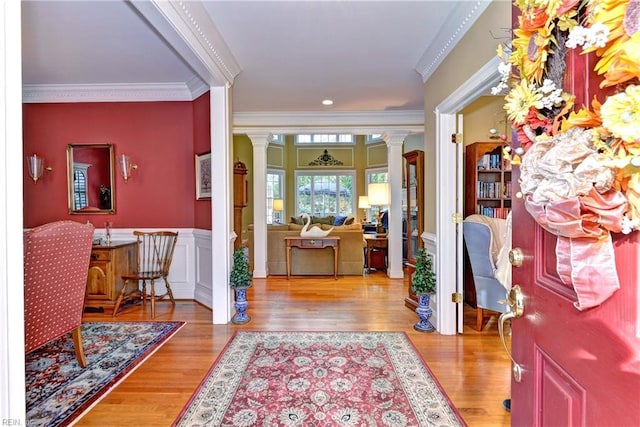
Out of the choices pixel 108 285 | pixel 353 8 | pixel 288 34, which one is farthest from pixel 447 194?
pixel 108 285

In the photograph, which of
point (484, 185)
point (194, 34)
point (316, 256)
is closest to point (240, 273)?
point (194, 34)

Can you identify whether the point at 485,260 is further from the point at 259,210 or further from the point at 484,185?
the point at 259,210

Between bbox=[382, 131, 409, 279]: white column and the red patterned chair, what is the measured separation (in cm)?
418

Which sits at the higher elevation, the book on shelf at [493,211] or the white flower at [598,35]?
the white flower at [598,35]

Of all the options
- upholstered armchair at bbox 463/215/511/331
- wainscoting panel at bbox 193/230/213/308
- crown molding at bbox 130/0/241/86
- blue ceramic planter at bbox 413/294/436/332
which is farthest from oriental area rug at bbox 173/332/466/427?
crown molding at bbox 130/0/241/86

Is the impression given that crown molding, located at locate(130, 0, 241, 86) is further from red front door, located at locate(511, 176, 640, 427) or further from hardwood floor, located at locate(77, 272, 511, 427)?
hardwood floor, located at locate(77, 272, 511, 427)

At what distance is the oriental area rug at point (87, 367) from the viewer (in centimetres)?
196

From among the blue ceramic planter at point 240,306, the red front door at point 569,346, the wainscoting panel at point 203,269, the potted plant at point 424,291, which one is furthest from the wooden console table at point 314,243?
the red front door at point 569,346

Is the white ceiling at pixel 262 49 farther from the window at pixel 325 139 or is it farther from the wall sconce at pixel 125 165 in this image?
the window at pixel 325 139

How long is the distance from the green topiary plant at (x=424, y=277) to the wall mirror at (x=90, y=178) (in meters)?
3.62

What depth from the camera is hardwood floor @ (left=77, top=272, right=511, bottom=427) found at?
1957mm

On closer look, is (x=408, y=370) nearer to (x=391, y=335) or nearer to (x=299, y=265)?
(x=391, y=335)

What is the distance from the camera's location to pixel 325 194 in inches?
411

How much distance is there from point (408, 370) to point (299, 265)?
3.30 meters
